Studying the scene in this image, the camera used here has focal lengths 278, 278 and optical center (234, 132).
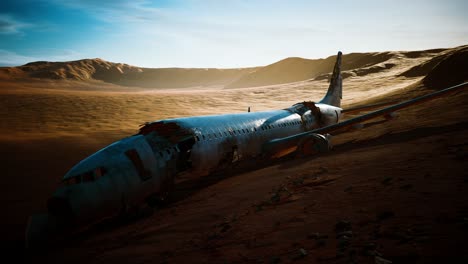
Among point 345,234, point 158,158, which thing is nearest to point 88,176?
point 158,158

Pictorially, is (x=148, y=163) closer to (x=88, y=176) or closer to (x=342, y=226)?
(x=88, y=176)

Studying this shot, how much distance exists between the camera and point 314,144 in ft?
57.9

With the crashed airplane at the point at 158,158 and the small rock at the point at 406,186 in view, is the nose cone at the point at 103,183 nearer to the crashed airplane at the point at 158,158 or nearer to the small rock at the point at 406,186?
the crashed airplane at the point at 158,158

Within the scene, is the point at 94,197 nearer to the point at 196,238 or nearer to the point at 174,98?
the point at 196,238

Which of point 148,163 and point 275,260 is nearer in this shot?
point 275,260

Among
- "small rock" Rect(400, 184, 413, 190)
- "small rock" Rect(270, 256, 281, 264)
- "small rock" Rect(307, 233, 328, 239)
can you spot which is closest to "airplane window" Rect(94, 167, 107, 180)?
"small rock" Rect(270, 256, 281, 264)

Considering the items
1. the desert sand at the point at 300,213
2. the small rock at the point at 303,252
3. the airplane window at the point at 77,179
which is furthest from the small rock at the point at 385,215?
the airplane window at the point at 77,179

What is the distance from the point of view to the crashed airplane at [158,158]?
988 centimetres

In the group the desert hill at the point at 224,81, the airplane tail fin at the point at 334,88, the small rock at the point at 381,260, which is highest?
the desert hill at the point at 224,81

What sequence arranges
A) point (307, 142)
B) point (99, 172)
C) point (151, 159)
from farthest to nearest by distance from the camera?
point (307, 142) → point (151, 159) → point (99, 172)

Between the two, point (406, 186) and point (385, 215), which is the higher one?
point (406, 186)

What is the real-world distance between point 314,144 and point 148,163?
Answer: 10.4 metres

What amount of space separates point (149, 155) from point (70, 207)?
3754 mm

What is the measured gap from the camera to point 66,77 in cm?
13038
